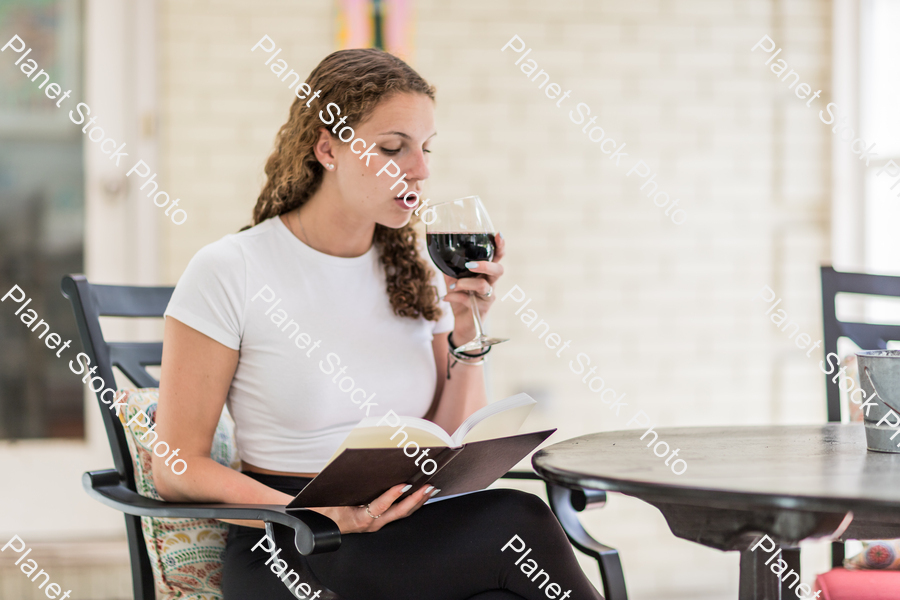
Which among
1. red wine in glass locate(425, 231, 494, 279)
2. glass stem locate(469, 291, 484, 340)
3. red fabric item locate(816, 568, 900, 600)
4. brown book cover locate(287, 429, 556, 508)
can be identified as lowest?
red fabric item locate(816, 568, 900, 600)

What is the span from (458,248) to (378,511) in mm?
467

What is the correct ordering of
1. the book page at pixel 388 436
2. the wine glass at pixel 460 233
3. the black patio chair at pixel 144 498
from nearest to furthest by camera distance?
the book page at pixel 388 436 < the black patio chair at pixel 144 498 < the wine glass at pixel 460 233

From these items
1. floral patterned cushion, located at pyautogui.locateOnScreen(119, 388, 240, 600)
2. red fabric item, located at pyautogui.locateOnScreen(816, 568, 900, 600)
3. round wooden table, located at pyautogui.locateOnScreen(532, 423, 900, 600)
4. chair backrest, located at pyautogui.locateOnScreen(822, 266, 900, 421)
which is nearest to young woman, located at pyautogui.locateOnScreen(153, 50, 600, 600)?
floral patterned cushion, located at pyautogui.locateOnScreen(119, 388, 240, 600)

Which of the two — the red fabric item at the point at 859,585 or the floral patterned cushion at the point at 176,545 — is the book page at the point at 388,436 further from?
the red fabric item at the point at 859,585

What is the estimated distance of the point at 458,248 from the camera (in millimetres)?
1396

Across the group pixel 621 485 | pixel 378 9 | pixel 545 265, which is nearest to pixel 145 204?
pixel 378 9

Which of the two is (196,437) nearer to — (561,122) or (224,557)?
(224,557)

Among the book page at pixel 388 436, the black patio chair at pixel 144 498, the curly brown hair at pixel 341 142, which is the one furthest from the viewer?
the curly brown hair at pixel 341 142

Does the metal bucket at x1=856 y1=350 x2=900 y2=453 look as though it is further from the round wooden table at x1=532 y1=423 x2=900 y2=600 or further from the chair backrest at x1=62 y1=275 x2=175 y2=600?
the chair backrest at x1=62 y1=275 x2=175 y2=600

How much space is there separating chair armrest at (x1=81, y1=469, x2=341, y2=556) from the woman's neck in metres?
0.58

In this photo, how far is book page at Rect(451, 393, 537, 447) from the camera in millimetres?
1173

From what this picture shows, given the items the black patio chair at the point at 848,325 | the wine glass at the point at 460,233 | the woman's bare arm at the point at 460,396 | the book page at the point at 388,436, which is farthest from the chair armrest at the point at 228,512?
the black patio chair at the point at 848,325

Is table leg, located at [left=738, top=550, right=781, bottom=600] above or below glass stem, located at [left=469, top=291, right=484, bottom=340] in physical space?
below

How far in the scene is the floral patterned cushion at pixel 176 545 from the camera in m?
1.44
